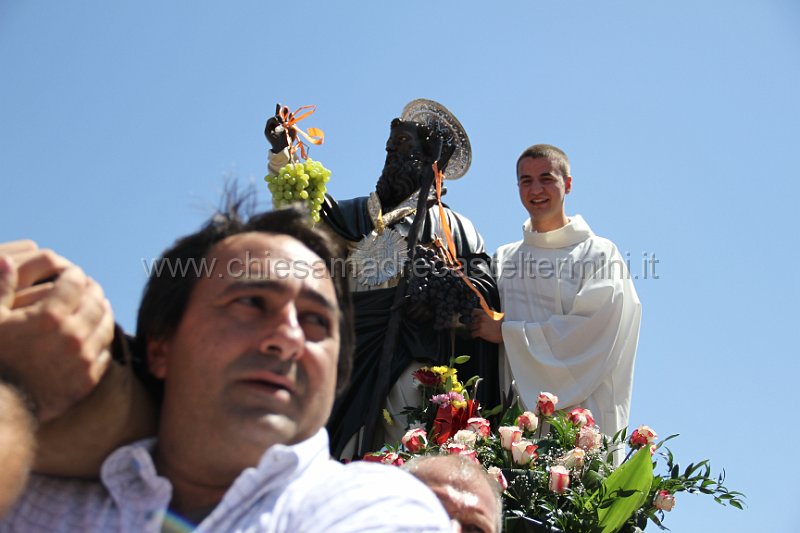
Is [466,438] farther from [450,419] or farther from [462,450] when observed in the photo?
[450,419]

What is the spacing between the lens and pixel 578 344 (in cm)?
521

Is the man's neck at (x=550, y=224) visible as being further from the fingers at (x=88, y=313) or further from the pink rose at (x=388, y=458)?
the fingers at (x=88, y=313)

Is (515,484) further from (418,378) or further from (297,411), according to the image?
(297,411)

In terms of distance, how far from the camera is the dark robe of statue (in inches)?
207

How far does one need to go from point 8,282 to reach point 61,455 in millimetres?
289

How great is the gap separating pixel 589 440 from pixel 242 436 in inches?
108

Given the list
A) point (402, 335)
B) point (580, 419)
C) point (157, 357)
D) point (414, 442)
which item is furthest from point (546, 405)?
point (157, 357)

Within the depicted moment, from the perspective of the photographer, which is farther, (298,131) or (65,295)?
(298,131)

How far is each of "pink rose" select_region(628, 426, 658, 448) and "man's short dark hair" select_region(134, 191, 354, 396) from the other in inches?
97.3

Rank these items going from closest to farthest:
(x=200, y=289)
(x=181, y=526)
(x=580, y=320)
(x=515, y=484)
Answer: (x=181, y=526), (x=200, y=289), (x=515, y=484), (x=580, y=320)

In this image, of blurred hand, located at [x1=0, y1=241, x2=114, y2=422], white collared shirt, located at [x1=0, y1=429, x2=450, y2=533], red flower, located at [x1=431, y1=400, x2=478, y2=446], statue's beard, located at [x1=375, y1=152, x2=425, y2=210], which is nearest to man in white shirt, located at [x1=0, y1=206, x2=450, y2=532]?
white collared shirt, located at [x1=0, y1=429, x2=450, y2=533]

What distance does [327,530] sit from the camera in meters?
1.27

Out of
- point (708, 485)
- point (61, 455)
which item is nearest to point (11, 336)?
point (61, 455)

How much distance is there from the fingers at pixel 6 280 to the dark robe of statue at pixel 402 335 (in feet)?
12.7
